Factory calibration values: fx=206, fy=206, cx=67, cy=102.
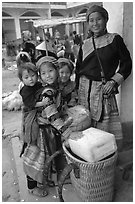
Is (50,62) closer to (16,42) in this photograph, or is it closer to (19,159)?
(19,159)

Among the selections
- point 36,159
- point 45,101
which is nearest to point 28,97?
point 45,101

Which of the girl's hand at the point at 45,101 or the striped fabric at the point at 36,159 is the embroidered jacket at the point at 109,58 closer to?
the girl's hand at the point at 45,101

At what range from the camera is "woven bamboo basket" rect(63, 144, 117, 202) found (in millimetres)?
1524

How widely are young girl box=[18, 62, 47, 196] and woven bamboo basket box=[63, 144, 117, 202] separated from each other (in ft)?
1.24

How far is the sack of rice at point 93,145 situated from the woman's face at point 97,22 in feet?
2.92

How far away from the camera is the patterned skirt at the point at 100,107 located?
1926 millimetres

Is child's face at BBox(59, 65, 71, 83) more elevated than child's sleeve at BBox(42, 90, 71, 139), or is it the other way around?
child's face at BBox(59, 65, 71, 83)

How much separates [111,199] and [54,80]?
3.91 ft

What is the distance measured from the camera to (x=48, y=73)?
1829 mm

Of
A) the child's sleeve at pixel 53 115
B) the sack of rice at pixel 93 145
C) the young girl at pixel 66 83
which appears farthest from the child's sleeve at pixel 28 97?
the sack of rice at pixel 93 145

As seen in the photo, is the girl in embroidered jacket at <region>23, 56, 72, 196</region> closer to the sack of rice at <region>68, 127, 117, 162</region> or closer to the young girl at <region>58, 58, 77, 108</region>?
the young girl at <region>58, 58, 77, 108</region>

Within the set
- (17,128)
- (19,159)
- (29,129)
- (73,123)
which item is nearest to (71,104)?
(73,123)

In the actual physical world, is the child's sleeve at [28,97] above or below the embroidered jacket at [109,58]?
below

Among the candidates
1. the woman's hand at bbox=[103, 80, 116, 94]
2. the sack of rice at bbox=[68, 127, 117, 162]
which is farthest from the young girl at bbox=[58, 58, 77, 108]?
the sack of rice at bbox=[68, 127, 117, 162]
